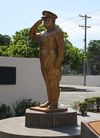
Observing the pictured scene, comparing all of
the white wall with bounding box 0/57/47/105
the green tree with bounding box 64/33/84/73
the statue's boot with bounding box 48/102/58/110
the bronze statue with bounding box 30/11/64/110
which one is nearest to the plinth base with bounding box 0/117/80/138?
the statue's boot with bounding box 48/102/58/110

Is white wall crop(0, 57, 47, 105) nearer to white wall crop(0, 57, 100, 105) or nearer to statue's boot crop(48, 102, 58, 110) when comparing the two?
white wall crop(0, 57, 100, 105)

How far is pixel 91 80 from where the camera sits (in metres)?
53.3

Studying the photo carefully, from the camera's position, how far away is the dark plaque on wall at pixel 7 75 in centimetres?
1756

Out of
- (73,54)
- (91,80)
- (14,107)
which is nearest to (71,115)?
(14,107)

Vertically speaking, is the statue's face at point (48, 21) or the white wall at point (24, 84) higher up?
the statue's face at point (48, 21)

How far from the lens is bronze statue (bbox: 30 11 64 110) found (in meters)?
11.5

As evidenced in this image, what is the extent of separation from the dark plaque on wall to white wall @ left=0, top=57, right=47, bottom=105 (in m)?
0.17

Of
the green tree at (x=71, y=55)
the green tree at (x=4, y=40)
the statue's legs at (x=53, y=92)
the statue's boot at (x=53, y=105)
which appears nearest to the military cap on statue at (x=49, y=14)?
the statue's legs at (x=53, y=92)

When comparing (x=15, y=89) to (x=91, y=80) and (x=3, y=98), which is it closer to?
(x=3, y=98)

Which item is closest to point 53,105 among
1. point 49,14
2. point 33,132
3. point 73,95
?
point 33,132

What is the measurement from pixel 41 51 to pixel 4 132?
241cm

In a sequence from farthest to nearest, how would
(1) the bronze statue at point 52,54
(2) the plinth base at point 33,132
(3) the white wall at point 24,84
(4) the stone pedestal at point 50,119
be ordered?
(3) the white wall at point 24,84
(1) the bronze statue at point 52,54
(4) the stone pedestal at point 50,119
(2) the plinth base at point 33,132

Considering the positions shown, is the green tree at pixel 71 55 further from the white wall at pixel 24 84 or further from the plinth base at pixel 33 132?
the plinth base at pixel 33 132

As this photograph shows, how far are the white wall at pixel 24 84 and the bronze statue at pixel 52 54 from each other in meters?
6.23
